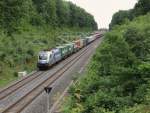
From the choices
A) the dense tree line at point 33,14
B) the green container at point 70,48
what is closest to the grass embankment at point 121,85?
the dense tree line at point 33,14

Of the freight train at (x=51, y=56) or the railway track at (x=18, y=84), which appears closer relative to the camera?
the railway track at (x=18, y=84)

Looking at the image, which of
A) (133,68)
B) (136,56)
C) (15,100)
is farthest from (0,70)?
(133,68)

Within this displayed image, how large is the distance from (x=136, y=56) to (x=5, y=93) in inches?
531

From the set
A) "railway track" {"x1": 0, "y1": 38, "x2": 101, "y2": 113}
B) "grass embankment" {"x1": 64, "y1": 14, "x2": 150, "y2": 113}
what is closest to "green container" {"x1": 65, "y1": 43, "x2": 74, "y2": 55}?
"railway track" {"x1": 0, "y1": 38, "x2": 101, "y2": 113}

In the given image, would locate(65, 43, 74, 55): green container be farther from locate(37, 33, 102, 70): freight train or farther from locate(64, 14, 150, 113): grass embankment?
locate(64, 14, 150, 113): grass embankment

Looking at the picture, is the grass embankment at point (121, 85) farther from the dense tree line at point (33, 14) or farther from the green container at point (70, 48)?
the green container at point (70, 48)

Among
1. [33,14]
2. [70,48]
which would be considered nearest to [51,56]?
[70,48]

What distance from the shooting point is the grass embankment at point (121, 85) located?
24656mm

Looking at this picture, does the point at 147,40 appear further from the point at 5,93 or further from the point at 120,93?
the point at 5,93

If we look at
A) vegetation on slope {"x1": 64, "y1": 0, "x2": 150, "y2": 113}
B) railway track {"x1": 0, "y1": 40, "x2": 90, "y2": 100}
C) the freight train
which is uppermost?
vegetation on slope {"x1": 64, "y1": 0, "x2": 150, "y2": 113}

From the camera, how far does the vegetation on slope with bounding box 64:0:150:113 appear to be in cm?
2466

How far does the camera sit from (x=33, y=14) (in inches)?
4670

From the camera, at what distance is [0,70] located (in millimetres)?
52875

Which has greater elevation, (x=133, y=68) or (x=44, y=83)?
(x=133, y=68)
